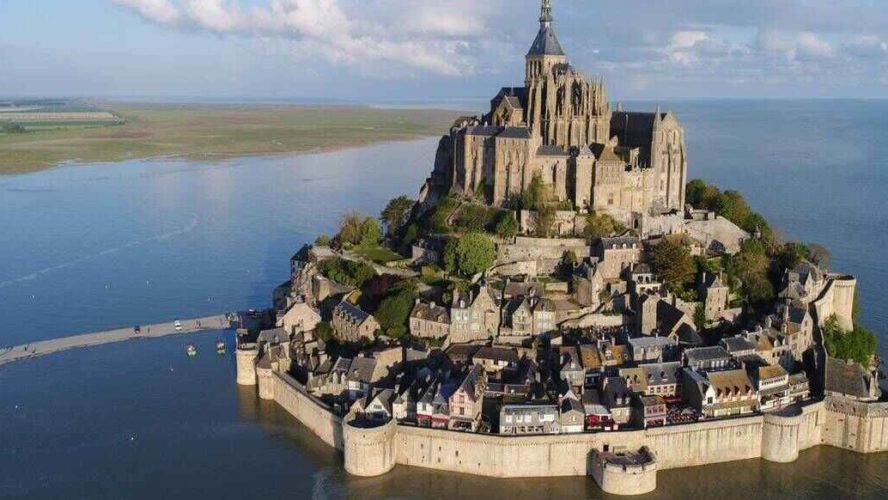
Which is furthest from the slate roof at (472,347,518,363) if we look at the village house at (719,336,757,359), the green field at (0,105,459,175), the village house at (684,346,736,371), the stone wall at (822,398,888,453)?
the green field at (0,105,459,175)

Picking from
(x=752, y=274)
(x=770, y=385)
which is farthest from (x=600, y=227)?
(x=770, y=385)

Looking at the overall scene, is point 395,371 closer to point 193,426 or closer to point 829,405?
point 193,426

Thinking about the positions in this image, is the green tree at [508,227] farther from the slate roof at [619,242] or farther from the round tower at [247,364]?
the round tower at [247,364]

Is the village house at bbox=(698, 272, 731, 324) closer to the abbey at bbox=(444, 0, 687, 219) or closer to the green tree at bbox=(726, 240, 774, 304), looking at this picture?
the green tree at bbox=(726, 240, 774, 304)

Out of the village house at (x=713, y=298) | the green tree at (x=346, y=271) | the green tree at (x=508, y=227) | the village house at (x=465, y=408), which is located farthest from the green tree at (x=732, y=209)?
the village house at (x=465, y=408)

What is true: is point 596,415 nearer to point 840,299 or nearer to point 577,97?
point 840,299
